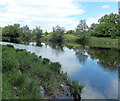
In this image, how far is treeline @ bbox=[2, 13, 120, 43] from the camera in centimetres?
7412

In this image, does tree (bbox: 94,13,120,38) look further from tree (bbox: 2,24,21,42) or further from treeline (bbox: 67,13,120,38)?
tree (bbox: 2,24,21,42)

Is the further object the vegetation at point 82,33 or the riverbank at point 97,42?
the vegetation at point 82,33

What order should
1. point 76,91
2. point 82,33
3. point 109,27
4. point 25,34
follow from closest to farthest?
point 76,91, point 109,27, point 82,33, point 25,34

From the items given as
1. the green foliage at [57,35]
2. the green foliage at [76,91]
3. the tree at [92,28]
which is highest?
the tree at [92,28]

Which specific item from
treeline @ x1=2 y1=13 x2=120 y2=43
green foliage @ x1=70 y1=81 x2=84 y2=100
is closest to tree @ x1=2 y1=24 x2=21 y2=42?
treeline @ x1=2 y1=13 x2=120 y2=43

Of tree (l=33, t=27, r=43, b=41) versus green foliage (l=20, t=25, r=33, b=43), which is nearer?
tree (l=33, t=27, r=43, b=41)

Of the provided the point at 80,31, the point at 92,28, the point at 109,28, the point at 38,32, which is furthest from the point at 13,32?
the point at 109,28

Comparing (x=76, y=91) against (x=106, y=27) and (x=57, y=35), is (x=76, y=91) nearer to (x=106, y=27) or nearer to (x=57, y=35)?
(x=57, y=35)

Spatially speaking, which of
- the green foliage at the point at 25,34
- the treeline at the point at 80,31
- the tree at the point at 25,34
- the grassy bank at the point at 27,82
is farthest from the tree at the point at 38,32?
the grassy bank at the point at 27,82

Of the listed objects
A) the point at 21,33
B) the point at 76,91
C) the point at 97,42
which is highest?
the point at 21,33

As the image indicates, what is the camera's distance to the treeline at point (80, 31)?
243 ft

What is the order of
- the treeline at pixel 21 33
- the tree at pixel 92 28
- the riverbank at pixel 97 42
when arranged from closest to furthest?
1. the riverbank at pixel 97 42
2. the tree at pixel 92 28
3. the treeline at pixel 21 33

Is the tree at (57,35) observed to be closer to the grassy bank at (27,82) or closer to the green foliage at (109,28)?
the green foliage at (109,28)

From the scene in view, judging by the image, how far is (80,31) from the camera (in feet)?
270
